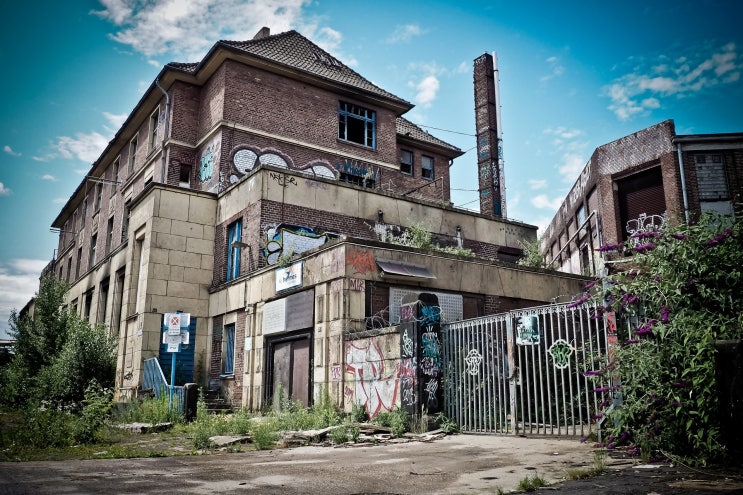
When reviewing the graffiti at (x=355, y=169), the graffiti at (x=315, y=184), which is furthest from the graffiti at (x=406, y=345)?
the graffiti at (x=355, y=169)

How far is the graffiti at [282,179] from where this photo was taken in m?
18.7

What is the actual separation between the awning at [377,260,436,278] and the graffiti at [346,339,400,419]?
7.20 ft

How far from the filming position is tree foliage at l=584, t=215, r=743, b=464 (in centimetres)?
618

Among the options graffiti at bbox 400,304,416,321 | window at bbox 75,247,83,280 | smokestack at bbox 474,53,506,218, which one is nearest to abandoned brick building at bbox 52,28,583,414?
graffiti at bbox 400,304,416,321

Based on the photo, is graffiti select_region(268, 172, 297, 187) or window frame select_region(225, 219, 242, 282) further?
window frame select_region(225, 219, 242, 282)

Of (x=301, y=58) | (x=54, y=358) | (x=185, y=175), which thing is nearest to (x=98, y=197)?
(x=185, y=175)

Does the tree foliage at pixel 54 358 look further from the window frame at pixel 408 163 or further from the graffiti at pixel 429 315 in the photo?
the window frame at pixel 408 163

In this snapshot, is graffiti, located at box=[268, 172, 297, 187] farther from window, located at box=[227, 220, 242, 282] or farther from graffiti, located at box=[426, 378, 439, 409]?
graffiti, located at box=[426, 378, 439, 409]

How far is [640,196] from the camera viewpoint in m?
22.1

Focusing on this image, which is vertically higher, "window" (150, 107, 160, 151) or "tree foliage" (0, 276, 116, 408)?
"window" (150, 107, 160, 151)

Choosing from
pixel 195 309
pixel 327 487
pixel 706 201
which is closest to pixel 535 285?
pixel 706 201

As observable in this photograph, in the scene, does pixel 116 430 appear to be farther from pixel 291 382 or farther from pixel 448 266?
pixel 448 266

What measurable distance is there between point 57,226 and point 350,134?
31798 mm

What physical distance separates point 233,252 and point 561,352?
44.2ft
